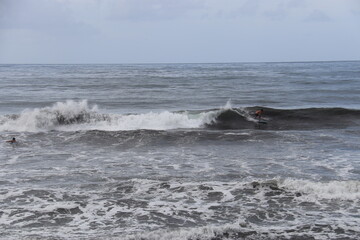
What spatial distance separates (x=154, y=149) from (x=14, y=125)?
32.0 feet

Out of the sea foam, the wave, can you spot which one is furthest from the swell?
the sea foam

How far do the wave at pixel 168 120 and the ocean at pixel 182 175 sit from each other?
0.06 meters

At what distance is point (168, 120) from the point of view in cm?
2514

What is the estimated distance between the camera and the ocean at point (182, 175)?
9.92 metres

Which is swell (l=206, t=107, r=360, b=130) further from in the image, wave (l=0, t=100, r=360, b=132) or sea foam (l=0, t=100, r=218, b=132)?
sea foam (l=0, t=100, r=218, b=132)

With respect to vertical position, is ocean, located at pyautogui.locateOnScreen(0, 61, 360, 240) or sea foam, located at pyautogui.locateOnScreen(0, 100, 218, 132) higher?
sea foam, located at pyautogui.locateOnScreen(0, 100, 218, 132)

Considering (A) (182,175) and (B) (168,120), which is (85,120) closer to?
(B) (168,120)

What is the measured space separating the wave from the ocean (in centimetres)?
6

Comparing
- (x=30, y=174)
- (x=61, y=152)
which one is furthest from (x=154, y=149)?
(x=30, y=174)

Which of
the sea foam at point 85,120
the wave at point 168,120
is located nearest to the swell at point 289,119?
the wave at point 168,120

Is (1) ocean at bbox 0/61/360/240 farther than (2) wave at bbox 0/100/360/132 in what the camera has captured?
No

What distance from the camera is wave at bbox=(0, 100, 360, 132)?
2397 cm

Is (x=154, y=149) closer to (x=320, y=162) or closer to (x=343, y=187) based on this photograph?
(x=320, y=162)

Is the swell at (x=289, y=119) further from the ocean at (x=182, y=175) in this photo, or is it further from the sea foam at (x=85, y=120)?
the sea foam at (x=85, y=120)
